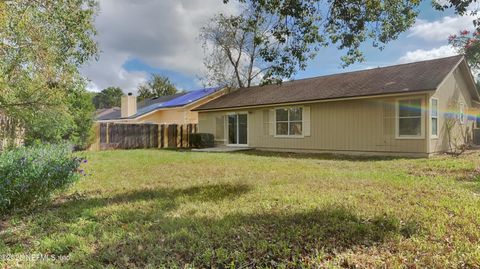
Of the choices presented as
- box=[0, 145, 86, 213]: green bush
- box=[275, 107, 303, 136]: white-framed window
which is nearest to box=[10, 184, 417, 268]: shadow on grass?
box=[0, 145, 86, 213]: green bush

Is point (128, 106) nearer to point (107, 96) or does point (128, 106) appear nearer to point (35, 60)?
point (35, 60)

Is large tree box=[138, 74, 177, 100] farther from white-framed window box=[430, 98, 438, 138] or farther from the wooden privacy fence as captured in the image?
white-framed window box=[430, 98, 438, 138]

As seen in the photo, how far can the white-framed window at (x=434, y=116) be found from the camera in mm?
11016

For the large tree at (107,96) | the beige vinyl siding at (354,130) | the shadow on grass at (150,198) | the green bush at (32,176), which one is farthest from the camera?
the large tree at (107,96)

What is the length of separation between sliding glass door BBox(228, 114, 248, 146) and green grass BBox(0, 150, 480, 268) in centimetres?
1045

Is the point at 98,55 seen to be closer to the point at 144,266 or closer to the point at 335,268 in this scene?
the point at 144,266

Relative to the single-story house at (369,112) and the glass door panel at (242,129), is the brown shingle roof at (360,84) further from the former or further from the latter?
the glass door panel at (242,129)

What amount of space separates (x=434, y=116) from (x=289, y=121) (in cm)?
597

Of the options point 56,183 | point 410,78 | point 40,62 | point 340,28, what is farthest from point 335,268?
point 410,78

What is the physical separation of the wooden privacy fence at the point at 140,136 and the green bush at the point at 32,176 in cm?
1197

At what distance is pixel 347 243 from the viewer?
3168mm

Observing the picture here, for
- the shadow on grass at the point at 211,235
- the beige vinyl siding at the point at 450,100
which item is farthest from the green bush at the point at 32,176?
the beige vinyl siding at the point at 450,100

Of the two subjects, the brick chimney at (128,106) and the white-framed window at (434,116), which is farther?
the brick chimney at (128,106)

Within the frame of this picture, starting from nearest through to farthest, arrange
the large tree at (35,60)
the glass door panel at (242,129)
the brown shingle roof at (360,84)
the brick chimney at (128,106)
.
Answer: the large tree at (35,60), the brown shingle roof at (360,84), the glass door panel at (242,129), the brick chimney at (128,106)
